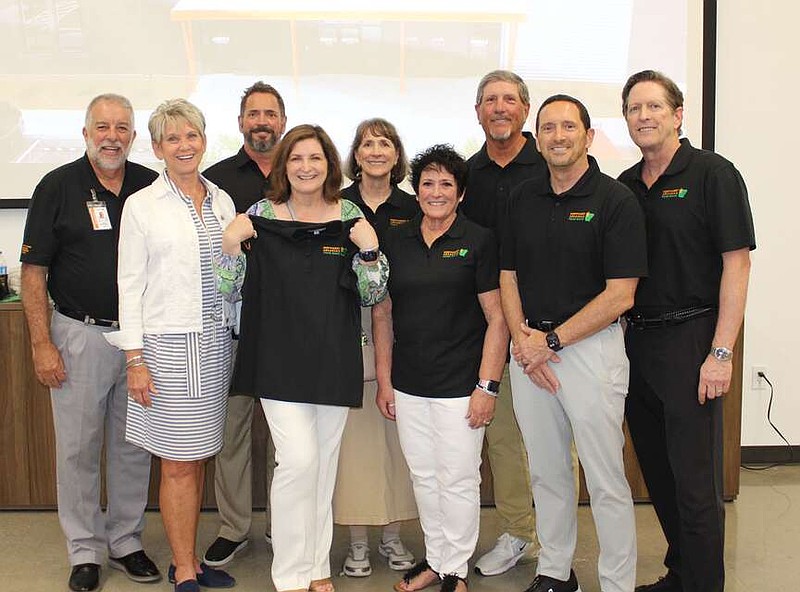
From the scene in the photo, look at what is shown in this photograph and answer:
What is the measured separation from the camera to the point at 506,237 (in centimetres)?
309

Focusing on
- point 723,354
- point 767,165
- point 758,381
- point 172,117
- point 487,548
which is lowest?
point 487,548

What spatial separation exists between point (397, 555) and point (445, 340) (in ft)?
3.37

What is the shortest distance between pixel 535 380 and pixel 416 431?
0.46 metres

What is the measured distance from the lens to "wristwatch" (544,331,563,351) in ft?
9.53

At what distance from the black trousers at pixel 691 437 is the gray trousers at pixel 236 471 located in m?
1.60

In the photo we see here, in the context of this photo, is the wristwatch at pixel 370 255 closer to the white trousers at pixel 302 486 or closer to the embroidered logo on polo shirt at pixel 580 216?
the white trousers at pixel 302 486

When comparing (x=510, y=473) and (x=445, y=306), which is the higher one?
(x=445, y=306)

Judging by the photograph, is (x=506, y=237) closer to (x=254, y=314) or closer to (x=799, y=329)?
(x=254, y=314)

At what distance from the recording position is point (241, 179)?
12.2 ft

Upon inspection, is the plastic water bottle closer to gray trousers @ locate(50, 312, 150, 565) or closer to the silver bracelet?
gray trousers @ locate(50, 312, 150, 565)

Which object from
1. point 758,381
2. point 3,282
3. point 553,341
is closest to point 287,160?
point 553,341

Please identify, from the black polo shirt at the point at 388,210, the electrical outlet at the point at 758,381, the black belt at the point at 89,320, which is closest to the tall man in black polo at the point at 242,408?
the black polo shirt at the point at 388,210

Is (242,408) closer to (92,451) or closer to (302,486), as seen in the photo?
(92,451)

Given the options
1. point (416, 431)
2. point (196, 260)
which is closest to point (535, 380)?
point (416, 431)
